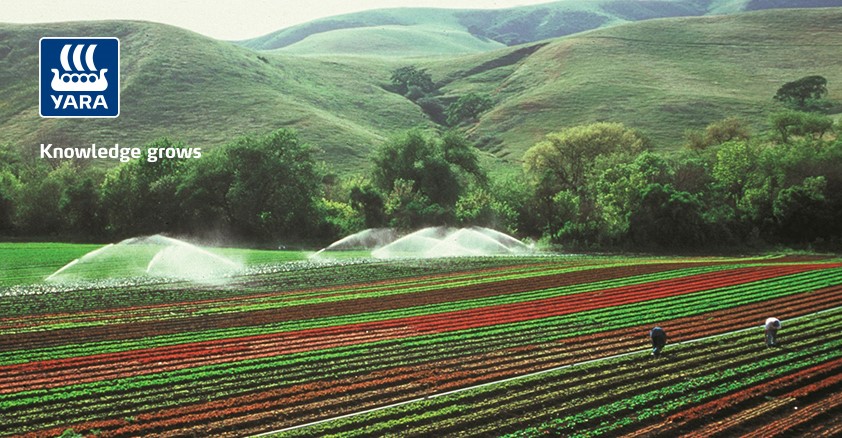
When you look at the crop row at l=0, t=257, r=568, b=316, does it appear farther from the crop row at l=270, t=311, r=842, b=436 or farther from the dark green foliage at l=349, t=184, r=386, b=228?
the crop row at l=270, t=311, r=842, b=436

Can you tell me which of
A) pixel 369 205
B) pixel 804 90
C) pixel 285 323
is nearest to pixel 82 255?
pixel 369 205

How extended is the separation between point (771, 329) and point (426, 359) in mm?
11523

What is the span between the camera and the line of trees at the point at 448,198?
223 feet

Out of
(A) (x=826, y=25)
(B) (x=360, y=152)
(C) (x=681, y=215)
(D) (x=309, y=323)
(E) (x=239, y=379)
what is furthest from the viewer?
(A) (x=826, y=25)

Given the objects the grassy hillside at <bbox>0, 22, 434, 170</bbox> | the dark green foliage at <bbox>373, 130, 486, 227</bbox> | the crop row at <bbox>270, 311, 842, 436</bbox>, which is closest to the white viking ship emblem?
the crop row at <bbox>270, 311, 842, 436</bbox>

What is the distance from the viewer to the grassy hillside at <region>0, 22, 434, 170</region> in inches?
4658

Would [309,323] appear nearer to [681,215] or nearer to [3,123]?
[681,215]

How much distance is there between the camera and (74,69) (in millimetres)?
47062

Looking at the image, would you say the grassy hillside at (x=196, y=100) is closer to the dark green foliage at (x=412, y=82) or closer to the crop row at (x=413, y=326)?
the dark green foliage at (x=412, y=82)

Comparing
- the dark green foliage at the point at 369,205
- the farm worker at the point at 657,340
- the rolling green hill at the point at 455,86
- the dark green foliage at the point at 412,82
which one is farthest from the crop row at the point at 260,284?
the dark green foliage at the point at 412,82

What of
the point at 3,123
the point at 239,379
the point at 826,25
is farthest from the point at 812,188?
the point at 826,25

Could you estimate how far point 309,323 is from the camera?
1309 inches

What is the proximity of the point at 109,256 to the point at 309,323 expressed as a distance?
35489 mm

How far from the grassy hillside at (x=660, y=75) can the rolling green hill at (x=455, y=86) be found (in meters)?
0.44
